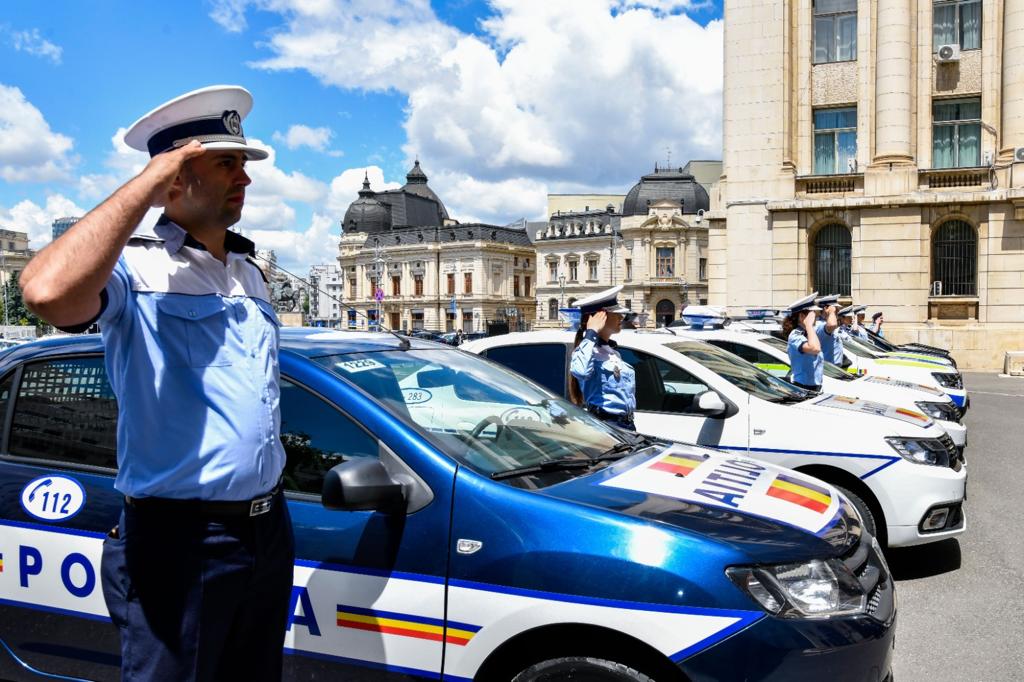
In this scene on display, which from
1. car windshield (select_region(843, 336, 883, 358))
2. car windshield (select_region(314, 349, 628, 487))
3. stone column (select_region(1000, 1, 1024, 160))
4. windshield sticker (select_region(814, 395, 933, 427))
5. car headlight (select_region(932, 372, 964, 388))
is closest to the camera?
car windshield (select_region(314, 349, 628, 487))

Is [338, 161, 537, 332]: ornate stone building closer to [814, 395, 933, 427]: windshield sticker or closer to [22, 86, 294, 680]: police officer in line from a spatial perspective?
[814, 395, 933, 427]: windshield sticker

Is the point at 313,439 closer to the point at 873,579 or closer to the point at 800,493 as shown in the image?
the point at 800,493

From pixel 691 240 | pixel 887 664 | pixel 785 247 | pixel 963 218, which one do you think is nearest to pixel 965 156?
pixel 963 218

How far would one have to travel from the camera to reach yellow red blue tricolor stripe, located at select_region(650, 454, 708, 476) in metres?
3.19

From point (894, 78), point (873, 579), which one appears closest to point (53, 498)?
point (873, 579)

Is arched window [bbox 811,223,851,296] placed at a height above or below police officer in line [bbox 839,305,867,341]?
above

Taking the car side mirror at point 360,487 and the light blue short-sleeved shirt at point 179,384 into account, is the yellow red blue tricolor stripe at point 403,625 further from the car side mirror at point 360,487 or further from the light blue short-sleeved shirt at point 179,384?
the light blue short-sleeved shirt at point 179,384

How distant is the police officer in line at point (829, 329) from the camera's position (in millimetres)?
9070

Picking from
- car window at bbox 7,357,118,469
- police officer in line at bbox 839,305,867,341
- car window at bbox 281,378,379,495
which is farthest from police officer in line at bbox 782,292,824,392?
police officer in line at bbox 839,305,867,341

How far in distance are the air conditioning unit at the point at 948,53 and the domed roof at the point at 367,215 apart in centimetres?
9460

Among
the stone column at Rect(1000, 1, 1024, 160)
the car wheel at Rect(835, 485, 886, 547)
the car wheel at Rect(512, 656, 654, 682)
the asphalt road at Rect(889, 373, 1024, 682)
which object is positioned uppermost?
the stone column at Rect(1000, 1, 1024, 160)

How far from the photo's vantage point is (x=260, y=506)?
221cm

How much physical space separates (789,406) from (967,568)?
1.54 meters

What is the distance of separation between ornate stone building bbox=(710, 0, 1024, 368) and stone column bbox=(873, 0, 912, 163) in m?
0.04
